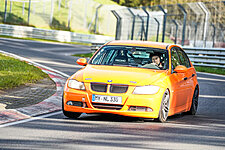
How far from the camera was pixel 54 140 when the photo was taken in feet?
22.2

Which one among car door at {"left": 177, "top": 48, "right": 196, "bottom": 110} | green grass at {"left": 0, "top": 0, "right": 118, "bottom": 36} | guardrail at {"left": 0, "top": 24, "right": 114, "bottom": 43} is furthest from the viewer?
green grass at {"left": 0, "top": 0, "right": 118, "bottom": 36}

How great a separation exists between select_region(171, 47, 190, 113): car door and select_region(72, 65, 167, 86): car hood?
1.13 ft

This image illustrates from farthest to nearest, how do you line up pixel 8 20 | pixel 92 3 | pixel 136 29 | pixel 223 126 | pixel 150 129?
pixel 92 3 < pixel 8 20 < pixel 136 29 < pixel 223 126 < pixel 150 129

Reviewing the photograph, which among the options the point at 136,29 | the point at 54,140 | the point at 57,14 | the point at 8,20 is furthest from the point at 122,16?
the point at 54,140

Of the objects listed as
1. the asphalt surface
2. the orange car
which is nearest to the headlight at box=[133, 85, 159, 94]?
the orange car

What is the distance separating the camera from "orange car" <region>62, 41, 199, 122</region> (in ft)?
27.2

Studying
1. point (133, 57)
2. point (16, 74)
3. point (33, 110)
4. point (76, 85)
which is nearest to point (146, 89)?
point (76, 85)

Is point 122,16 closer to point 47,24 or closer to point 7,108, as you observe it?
point 47,24

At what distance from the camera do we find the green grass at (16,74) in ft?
40.3

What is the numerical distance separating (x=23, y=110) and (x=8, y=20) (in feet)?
126

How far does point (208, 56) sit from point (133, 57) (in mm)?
16679

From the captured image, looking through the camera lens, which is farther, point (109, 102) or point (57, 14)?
point (57, 14)

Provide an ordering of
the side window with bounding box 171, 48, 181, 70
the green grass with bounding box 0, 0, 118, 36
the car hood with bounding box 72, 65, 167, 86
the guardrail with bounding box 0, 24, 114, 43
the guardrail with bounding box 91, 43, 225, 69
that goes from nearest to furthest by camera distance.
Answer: the car hood with bounding box 72, 65, 167, 86 < the side window with bounding box 171, 48, 181, 70 < the guardrail with bounding box 91, 43, 225, 69 < the guardrail with bounding box 0, 24, 114, 43 < the green grass with bounding box 0, 0, 118, 36

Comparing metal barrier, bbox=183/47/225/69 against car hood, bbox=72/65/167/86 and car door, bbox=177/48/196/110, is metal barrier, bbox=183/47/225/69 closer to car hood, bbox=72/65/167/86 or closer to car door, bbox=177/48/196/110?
car door, bbox=177/48/196/110
